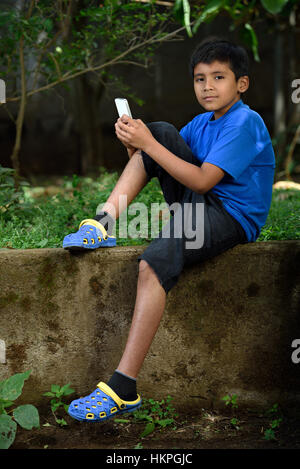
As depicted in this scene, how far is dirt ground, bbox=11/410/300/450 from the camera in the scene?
2254 mm

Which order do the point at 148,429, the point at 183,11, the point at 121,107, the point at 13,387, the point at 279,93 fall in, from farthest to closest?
the point at 279,93, the point at 121,107, the point at 148,429, the point at 13,387, the point at 183,11

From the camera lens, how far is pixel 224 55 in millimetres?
2391

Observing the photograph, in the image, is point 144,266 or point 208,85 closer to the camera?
point 144,266

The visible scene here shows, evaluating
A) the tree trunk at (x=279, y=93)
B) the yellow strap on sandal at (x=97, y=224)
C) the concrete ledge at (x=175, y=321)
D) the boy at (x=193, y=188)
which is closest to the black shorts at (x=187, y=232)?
the boy at (x=193, y=188)

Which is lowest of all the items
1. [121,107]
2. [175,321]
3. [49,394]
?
[49,394]

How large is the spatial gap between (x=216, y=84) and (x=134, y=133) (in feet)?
1.45

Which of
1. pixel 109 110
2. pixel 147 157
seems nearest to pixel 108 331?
pixel 147 157

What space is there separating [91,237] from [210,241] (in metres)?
0.53

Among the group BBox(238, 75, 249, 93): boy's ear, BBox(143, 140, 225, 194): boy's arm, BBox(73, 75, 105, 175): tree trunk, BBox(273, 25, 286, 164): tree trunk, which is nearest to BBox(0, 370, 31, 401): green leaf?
BBox(143, 140, 225, 194): boy's arm

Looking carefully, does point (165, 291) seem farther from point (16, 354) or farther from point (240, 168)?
point (16, 354)

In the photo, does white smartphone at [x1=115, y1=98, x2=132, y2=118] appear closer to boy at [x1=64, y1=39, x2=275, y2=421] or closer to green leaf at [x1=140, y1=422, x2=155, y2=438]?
boy at [x1=64, y1=39, x2=275, y2=421]

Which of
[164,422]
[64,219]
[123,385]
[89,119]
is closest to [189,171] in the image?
[123,385]

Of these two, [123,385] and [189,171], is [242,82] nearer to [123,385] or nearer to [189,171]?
[189,171]

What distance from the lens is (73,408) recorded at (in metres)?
2.13
